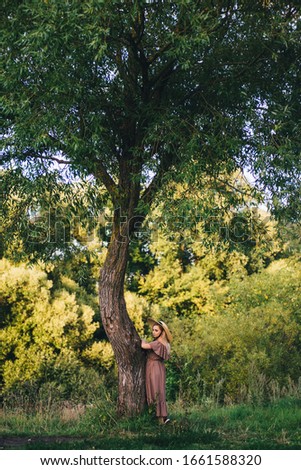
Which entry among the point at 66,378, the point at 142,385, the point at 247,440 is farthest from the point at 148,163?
the point at 66,378

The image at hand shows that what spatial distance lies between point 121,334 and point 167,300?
17.8 meters

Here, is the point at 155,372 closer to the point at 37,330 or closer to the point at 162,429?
the point at 162,429

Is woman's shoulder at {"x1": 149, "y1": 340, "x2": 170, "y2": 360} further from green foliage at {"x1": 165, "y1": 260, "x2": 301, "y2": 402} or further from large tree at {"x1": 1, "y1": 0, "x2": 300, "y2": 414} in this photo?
green foliage at {"x1": 165, "y1": 260, "x2": 301, "y2": 402}

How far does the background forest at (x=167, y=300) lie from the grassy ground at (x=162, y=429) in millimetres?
815

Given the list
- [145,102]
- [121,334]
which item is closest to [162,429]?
[121,334]

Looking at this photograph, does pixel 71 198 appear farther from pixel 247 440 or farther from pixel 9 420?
pixel 247 440

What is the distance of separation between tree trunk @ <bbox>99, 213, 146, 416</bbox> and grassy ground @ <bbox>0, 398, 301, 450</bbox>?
389 millimetres

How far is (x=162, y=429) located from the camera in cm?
1054

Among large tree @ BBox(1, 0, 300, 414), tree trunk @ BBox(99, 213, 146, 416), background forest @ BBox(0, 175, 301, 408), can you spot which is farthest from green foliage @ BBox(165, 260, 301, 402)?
large tree @ BBox(1, 0, 300, 414)

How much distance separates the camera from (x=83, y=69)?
32.8 ft

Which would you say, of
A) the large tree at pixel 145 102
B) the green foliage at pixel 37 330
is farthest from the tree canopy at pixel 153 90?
the green foliage at pixel 37 330

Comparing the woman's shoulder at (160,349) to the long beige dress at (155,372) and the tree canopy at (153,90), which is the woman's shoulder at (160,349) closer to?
the long beige dress at (155,372)

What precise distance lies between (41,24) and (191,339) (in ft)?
45.3

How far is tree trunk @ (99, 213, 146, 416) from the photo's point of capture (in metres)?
11.4
